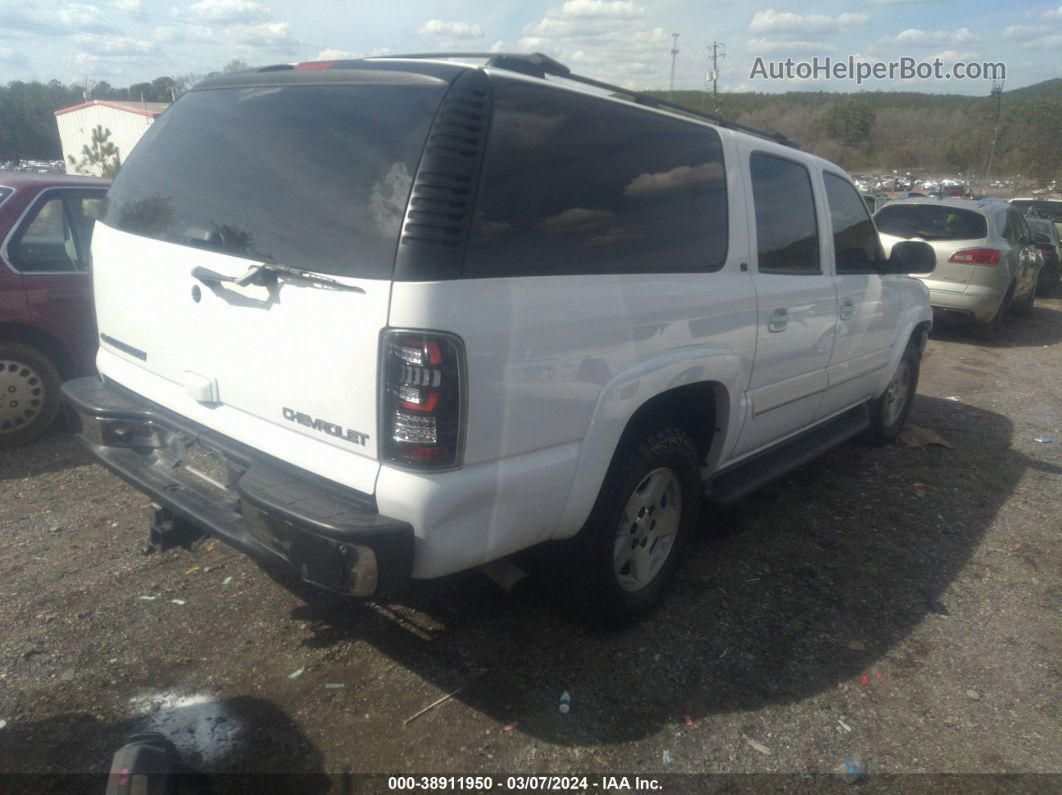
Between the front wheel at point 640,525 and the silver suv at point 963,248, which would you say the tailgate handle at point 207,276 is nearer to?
the front wheel at point 640,525

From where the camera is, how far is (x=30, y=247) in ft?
15.8

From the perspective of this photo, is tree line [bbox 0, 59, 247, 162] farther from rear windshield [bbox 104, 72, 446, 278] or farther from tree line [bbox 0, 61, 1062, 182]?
rear windshield [bbox 104, 72, 446, 278]

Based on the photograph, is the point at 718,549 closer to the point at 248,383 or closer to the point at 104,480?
the point at 248,383

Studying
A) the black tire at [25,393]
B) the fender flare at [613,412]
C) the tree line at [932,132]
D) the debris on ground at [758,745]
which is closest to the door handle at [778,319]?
the fender flare at [613,412]

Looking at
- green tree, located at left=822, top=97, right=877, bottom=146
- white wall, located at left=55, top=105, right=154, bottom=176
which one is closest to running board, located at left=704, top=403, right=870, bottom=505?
white wall, located at left=55, top=105, right=154, bottom=176

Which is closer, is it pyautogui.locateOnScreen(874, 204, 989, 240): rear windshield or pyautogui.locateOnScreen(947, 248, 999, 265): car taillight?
pyautogui.locateOnScreen(947, 248, 999, 265): car taillight

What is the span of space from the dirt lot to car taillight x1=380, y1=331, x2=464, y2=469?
1078 millimetres

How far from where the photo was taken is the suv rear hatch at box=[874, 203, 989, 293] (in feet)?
33.0

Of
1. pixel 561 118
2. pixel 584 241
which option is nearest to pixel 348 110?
pixel 561 118

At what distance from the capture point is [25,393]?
4840mm

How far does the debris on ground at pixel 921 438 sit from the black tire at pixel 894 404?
12 cm

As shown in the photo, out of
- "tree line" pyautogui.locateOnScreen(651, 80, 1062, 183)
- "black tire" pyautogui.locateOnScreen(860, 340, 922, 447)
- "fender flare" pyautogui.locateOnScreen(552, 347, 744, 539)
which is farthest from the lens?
"tree line" pyautogui.locateOnScreen(651, 80, 1062, 183)

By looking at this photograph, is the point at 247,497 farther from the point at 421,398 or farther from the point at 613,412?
the point at 613,412

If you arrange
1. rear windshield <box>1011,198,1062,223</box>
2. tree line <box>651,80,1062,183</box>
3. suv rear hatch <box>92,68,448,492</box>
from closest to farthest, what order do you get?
suv rear hatch <box>92,68,448,492</box>, rear windshield <box>1011,198,1062,223</box>, tree line <box>651,80,1062,183</box>
